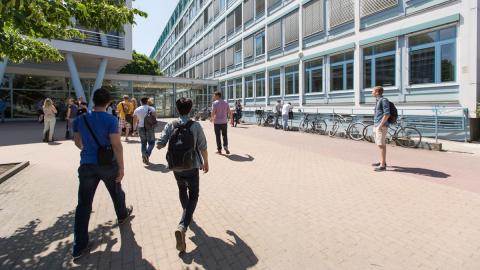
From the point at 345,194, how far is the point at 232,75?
28.5 meters

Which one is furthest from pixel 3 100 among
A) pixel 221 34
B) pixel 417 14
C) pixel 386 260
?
pixel 386 260

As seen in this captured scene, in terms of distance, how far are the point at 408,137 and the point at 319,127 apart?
586 cm

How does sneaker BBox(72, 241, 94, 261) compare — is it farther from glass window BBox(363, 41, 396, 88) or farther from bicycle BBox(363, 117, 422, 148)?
glass window BBox(363, 41, 396, 88)

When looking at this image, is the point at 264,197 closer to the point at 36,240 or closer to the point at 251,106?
the point at 36,240

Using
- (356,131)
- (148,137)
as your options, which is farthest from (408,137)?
(148,137)

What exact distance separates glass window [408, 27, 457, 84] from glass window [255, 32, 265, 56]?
14.4 metres

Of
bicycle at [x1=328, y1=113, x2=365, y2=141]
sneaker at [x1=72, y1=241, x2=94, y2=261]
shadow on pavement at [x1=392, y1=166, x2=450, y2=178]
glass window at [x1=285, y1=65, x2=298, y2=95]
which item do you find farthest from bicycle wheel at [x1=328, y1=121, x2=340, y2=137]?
sneaker at [x1=72, y1=241, x2=94, y2=261]

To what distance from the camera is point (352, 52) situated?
1723cm

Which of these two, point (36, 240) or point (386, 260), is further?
point (36, 240)

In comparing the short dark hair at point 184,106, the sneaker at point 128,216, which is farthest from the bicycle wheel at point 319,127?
the short dark hair at point 184,106

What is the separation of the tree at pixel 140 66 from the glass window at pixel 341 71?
36.1 m

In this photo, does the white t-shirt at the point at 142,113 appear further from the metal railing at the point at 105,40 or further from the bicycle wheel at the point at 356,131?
the metal railing at the point at 105,40

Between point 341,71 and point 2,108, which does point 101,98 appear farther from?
point 2,108

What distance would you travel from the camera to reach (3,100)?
82.5ft
